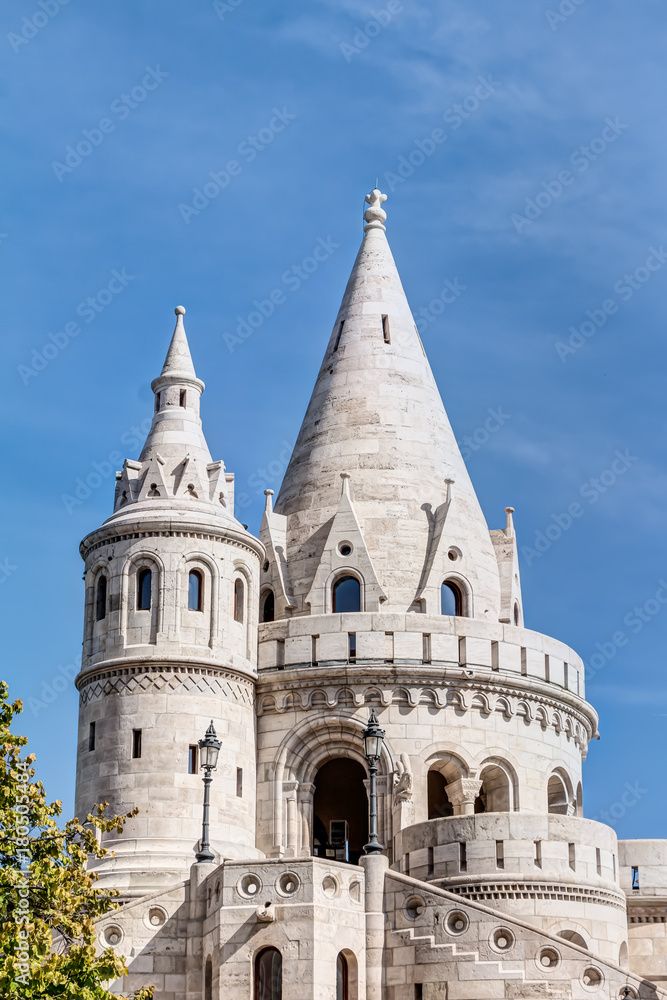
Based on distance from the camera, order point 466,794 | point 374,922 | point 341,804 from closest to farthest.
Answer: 1. point 374,922
2. point 466,794
3. point 341,804

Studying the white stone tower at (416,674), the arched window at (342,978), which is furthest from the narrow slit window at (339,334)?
the arched window at (342,978)

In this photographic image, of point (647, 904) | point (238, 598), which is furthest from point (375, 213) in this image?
point (647, 904)

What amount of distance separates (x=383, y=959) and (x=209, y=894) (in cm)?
337

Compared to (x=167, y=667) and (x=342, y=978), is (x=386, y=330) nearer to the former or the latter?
(x=167, y=667)

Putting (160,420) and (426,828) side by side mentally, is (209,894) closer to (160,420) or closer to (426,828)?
(426,828)

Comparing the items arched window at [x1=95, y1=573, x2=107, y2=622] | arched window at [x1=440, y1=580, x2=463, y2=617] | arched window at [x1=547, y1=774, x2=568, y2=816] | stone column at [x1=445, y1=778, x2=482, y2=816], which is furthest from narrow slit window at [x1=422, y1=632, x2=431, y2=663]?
arched window at [x1=95, y1=573, x2=107, y2=622]

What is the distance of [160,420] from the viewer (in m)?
40.4

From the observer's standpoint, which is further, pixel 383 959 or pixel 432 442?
pixel 432 442

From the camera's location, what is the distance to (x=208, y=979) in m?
32.1

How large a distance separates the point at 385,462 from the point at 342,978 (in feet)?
46.3

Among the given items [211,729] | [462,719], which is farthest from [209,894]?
[462,719]

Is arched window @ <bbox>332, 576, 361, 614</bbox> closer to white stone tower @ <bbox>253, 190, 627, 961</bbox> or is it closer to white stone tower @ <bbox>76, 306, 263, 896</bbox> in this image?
white stone tower @ <bbox>253, 190, 627, 961</bbox>

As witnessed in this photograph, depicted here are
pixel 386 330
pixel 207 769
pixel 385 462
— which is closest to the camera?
pixel 207 769

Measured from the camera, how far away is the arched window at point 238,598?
38281 millimetres
